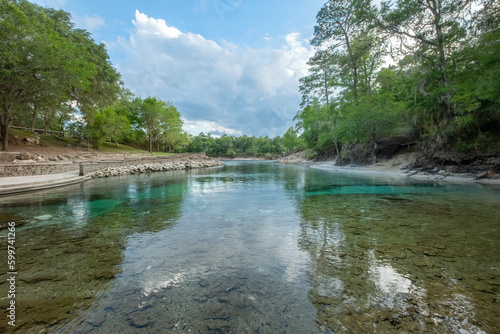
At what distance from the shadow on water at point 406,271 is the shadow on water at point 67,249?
286 cm

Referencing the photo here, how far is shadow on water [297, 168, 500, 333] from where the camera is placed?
2.03 meters

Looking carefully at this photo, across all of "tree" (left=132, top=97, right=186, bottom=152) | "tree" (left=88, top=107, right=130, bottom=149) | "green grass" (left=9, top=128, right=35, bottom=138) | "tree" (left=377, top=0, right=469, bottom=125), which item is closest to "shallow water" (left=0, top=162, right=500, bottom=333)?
"tree" (left=377, top=0, right=469, bottom=125)

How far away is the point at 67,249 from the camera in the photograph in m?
3.80

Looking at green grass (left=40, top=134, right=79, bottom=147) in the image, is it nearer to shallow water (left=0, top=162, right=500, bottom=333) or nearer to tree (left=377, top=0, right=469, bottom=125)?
shallow water (left=0, top=162, right=500, bottom=333)

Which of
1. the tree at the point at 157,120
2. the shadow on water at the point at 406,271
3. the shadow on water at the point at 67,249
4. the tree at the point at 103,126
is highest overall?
the tree at the point at 157,120

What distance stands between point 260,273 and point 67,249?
3.66 metres

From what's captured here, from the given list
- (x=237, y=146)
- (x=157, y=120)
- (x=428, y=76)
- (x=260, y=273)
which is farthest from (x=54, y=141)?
(x=237, y=146)

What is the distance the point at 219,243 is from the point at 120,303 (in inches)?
79.0

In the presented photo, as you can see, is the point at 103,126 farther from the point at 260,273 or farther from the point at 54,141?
the point at 260,273

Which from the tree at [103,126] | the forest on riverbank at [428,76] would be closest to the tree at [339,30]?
the forest on riverbank at [428,76]

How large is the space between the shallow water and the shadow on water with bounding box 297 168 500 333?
2cm

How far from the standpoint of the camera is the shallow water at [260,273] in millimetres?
2061

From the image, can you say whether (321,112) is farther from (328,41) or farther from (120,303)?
(120,303)

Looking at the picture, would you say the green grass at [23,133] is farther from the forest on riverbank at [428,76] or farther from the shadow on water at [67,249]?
the forest on riverbank at [428,76]
